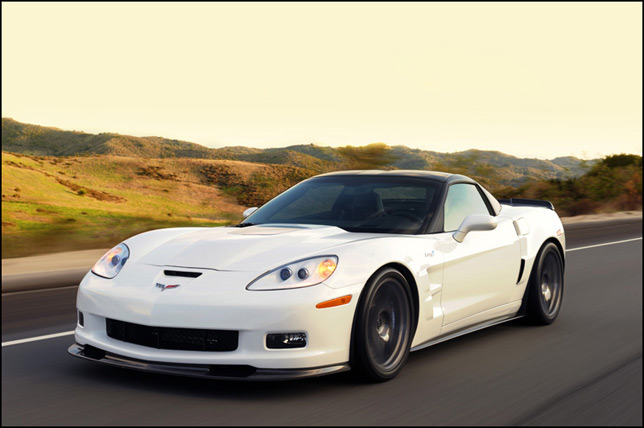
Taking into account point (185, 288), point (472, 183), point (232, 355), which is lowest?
point (232, 355)

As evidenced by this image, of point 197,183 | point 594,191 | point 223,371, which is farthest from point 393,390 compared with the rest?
point 197,183

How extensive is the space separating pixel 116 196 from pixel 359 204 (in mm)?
43942

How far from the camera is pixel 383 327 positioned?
5.18m

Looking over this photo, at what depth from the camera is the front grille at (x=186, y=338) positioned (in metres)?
4.61

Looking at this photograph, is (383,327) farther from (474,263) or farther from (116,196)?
(116,196)

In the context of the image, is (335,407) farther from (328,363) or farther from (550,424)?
(550,424)

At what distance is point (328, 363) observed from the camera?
4750 mm

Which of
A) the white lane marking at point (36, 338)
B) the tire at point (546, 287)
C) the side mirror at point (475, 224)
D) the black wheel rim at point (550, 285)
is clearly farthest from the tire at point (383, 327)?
the white lane marking at point (36, 338)

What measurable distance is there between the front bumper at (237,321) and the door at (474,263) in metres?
1.24

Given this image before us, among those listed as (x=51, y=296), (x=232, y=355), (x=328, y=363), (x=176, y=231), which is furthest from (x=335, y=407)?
(x=51, y=296)

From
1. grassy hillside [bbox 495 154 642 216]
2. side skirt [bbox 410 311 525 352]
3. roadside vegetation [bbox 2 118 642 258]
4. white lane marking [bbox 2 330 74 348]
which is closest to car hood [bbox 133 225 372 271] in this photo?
side skirt [bbox 410 311 525 352]

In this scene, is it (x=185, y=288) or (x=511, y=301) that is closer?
(x=185, y=288)

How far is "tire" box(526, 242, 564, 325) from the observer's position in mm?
7098

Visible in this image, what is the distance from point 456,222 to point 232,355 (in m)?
2.49
